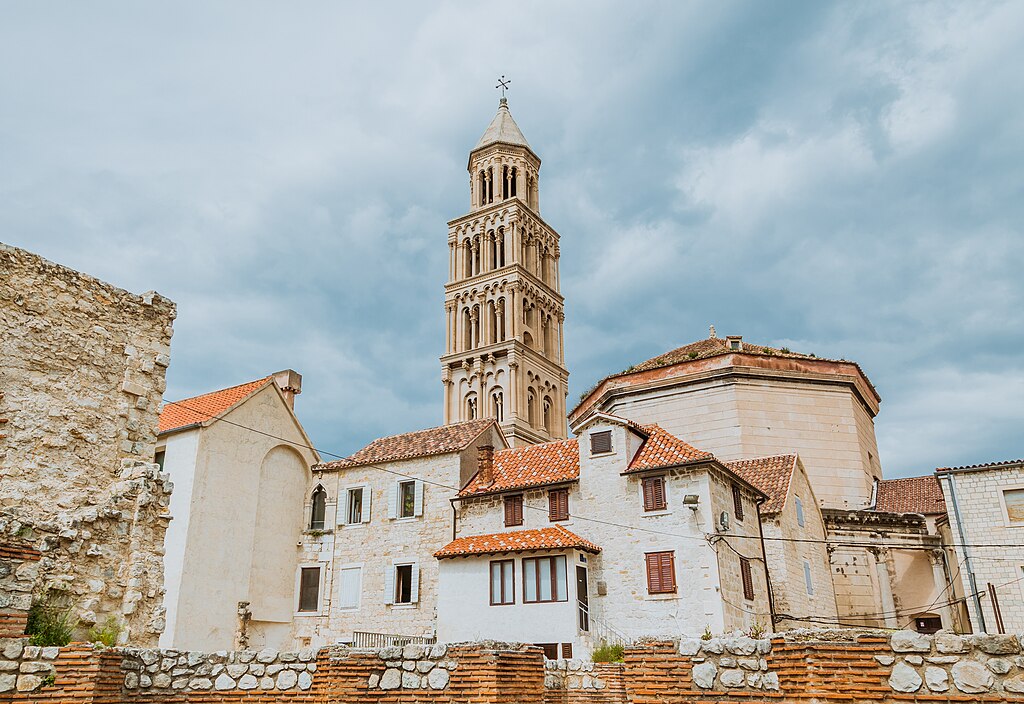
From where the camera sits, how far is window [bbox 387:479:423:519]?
102 ft

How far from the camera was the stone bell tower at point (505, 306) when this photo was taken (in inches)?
2635

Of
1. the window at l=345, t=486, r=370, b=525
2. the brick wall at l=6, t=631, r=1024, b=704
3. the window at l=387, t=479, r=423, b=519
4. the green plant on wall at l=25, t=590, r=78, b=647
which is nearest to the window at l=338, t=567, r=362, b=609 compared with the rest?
the window at l=345, t=486, r=370, b=525

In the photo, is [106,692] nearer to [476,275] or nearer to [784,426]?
[784,426]

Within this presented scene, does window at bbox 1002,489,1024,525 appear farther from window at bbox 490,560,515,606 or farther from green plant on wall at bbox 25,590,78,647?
green plant on wall at bbox 25,590,78,647

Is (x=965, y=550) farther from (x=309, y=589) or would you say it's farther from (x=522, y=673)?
(x=309, y=589)

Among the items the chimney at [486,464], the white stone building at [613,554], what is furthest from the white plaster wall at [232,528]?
the chimney at [486,464]

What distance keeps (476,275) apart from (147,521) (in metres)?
61.4

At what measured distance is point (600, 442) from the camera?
27406 millimetres

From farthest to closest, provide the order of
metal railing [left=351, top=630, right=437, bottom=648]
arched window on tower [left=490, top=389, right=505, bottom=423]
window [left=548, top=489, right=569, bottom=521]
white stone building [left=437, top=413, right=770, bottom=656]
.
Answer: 1. arched window on tower [left=490, top=389, right=505, bottom=423]
2. metal railing [left=351, top=630, right=437, bottom=648]
3. window [left=548, top=489, right=569, bottom=521]
4. white stone building [left=437, top=413, right=770, bottom=656]

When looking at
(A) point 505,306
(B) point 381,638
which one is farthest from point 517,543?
(A) point 505,306

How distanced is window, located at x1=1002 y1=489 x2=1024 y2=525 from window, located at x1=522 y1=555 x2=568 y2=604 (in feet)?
47.2

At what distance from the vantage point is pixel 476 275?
7206 cm

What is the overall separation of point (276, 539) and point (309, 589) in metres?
2.51

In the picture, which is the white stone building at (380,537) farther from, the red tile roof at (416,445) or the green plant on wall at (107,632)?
the green plant on wall at (107,632)
